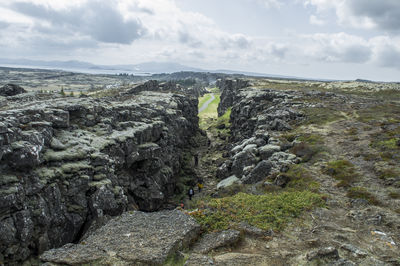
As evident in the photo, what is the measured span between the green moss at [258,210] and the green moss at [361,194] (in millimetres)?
3897

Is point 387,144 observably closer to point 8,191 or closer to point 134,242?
point 134,242

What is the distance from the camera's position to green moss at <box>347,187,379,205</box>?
22941 mm

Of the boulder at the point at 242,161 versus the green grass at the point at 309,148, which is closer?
the green grass at the point at 309,148

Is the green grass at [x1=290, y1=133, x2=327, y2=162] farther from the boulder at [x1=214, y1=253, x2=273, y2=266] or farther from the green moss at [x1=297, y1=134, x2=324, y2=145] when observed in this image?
the boulder at [x1=214, y1=253, x2=273, y2=266]

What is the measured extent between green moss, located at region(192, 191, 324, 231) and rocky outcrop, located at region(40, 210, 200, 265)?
1982mm

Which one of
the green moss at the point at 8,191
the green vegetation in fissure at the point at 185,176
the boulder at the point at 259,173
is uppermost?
the green moss at the point at 8,191

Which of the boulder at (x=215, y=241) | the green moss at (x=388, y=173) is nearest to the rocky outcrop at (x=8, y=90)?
the boulder at (x=215, y=241)

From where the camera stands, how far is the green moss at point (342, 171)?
27844 millimetres

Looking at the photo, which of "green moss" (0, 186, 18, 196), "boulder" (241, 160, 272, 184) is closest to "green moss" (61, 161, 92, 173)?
"green moss" (0, 186, 18, 196)

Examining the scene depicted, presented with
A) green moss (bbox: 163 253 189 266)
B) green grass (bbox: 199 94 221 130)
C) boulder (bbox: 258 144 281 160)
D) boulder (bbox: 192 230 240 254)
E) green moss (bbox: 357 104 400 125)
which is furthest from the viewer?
green grass (bbox: 199 94 221 130)

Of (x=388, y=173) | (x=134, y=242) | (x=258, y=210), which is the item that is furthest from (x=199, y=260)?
(x=388, y=173)

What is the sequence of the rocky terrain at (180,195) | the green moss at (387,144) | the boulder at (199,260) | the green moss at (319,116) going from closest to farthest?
the boulder at (199,260) < the rocky terrain at (180,195) < the green moss at (387,144) < the green moss at (319,116)

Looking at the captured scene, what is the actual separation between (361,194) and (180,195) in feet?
113

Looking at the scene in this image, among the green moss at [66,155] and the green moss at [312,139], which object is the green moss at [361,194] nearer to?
the green moss at [312,139]
